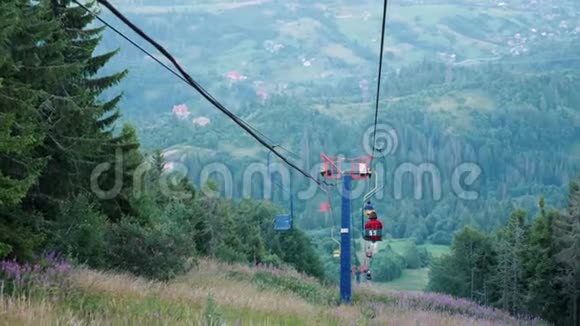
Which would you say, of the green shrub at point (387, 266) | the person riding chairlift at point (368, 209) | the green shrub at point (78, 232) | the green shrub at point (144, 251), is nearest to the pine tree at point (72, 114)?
the green shrub at point (78, 232)

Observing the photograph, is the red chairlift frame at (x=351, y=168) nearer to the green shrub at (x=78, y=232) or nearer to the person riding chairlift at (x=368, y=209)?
the person riding chairlift at (x=368, y=209)

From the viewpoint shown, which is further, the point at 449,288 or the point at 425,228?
the point at 425,228

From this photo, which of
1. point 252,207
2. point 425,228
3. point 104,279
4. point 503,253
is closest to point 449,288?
point 503,253

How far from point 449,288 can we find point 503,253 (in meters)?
19.4

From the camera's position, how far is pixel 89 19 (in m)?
21.0

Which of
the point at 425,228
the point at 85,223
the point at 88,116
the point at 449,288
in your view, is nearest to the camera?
the point at 85,223

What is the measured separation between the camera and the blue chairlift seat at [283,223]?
25.9 meters

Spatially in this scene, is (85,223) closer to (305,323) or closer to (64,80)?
(64,80)

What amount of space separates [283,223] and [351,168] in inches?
259

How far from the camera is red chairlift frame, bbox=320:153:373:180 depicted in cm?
2027

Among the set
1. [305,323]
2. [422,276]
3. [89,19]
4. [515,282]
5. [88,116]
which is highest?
[89,19]

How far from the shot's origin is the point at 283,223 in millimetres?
26312

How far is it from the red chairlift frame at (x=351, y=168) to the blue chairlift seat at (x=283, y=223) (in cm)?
525

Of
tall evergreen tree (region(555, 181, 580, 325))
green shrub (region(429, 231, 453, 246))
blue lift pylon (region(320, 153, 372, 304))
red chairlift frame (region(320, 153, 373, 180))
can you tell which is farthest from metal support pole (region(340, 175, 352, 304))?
green shrub (region(429, 231, 453, 246))
